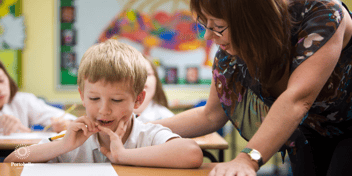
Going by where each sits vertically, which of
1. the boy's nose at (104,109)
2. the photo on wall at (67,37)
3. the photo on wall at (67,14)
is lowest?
the photo on wall at (67,37)

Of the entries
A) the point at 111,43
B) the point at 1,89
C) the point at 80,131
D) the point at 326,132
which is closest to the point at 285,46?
the point at 326,132

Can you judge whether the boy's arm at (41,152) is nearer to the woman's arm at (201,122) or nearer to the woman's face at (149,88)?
the woman's arm at (201,122)

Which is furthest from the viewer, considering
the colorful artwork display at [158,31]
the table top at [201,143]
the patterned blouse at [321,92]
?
the colorful artwork display at [158,31]

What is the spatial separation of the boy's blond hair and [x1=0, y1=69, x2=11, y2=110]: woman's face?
1.52 metres

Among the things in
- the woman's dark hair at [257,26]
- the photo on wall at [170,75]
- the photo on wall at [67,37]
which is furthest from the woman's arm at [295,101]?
the photo on wall at [67,37]

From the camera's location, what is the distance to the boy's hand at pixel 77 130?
93cm

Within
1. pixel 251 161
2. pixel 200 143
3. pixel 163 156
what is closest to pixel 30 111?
pixel 200 143

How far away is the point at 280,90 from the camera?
3.38 ft

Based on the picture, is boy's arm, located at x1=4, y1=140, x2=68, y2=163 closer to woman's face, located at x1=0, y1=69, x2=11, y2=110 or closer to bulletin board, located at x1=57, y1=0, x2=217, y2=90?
woman's face, located at x1=0, y1=69, x2=11, y2=110

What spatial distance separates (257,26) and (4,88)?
203 centimetres

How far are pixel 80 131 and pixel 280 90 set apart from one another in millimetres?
653

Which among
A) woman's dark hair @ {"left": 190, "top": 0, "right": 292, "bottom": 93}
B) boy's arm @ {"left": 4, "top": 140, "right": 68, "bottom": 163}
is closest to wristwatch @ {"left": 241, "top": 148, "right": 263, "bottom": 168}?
woman's dark hair @ {"left": 190, "top": 0, "right": 292, "bottom": 93}

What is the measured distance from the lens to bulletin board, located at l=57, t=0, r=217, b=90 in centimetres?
405

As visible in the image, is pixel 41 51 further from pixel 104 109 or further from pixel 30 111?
pixel 104 109
